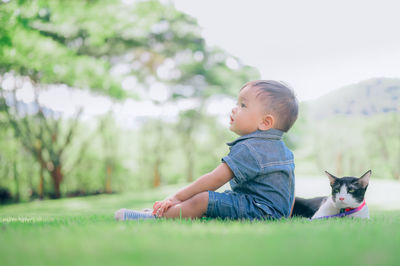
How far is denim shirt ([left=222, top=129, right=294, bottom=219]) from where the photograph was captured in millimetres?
2416

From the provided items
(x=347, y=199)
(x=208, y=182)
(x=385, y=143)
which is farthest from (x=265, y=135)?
(x=385, y=143)

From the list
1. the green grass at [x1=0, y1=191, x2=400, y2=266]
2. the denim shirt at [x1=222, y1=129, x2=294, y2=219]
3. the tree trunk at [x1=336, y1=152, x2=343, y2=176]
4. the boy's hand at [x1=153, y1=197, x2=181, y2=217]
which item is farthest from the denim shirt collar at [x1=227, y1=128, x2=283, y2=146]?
the tree trunk at [x1=336, y1=152, x2=343, y2=176]

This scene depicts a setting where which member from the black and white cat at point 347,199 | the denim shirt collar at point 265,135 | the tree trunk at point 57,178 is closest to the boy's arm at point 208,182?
the denim shirt collar at point 265,135

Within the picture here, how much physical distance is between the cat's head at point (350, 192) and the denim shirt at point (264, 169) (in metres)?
0.44

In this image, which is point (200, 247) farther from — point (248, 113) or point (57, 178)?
point (57, 178)

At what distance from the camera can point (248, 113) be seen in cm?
260

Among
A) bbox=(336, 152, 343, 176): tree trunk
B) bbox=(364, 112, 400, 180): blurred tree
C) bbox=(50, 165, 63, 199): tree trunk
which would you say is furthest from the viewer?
bbox=(336, 152, 343, 176): tree trunk

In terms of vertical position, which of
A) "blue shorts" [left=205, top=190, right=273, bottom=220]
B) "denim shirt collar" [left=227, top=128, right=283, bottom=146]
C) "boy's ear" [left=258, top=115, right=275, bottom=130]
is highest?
"boy's ear" [left=258, top=115, right=275, bottom=130]

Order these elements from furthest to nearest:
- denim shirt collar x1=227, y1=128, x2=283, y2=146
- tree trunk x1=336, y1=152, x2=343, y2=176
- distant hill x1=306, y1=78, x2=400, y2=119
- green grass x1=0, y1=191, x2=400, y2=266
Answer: tree trunk x1=336, y1=152, x2=343, y2=176, distant hill x1=306, y1=78, x2=400, y2=119, denim shirt collar x1=227, y1=128, x2=283, y2=146, green grass x1=0, y1=191, x2=400, y2=266

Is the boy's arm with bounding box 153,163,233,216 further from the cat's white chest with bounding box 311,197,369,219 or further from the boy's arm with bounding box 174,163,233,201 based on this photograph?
the cat's white chest with bounding box 311,197,369,219

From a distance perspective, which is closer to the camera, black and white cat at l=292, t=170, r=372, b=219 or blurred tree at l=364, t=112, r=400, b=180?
black and white cat at l=292, t=170, r=372, b=219

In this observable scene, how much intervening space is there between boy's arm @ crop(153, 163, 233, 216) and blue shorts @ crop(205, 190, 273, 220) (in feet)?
0.19

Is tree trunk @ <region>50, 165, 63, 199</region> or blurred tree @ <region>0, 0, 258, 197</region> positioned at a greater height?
blurred tree @ <region>0, 0, 258, 197</region>

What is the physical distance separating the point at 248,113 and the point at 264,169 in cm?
41
